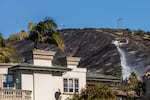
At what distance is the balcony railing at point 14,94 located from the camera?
48562 mm

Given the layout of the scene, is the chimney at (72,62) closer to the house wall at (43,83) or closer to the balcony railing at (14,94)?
the house wall at (43,83)

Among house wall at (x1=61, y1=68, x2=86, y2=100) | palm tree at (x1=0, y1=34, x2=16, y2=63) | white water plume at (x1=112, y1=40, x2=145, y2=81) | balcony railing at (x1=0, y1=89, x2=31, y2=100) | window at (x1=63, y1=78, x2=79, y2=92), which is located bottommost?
balcony railing at (x1=0, y1=89, x2=31, y2=100)

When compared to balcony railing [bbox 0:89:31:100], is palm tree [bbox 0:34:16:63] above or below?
above

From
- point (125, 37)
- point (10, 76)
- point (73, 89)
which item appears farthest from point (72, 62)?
point (125, 37)

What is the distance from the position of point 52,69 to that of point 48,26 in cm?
526

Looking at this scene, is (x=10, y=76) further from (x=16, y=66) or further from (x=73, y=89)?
(x=73, y=89)

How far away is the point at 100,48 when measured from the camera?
162m

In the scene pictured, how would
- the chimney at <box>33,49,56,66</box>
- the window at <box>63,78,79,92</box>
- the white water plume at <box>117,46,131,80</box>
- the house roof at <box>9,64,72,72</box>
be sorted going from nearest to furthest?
1. the house roof at <box>9,64,72,72</box>
2. the chimney at <box>33,49,56,66</box>
3. the window at <box>63,78,79,92</box>
4. the white water plume at <box>117,46,131,80</box>

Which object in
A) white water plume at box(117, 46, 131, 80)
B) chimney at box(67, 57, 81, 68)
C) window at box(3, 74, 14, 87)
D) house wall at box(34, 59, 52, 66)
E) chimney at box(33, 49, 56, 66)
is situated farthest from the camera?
white water plume at box(117, 46, 131, 80)

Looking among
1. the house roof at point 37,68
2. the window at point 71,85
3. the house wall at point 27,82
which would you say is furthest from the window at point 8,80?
the window at point 71,85

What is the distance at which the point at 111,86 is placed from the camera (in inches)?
2247

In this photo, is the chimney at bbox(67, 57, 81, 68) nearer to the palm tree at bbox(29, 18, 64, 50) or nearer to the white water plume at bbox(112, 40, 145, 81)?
the palm tree at bbox(29, 18, 64, 50)

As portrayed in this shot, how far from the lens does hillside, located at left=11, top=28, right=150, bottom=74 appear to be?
143375 mm

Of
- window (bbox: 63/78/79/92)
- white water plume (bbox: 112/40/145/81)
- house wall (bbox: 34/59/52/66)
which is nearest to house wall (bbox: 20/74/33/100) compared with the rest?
house wall (bbox: 34/59/52/66)
